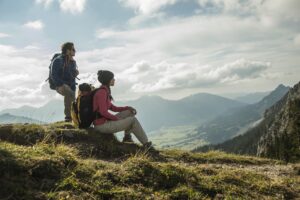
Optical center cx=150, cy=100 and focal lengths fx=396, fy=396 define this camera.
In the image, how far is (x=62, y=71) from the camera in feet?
64.2

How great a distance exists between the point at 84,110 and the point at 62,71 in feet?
14.7

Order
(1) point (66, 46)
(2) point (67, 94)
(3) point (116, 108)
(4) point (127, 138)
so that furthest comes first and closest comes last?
(2) point (67, 94) < (1) point (66, 46) < (3) point (116, 108) < (4) point (127, 138)

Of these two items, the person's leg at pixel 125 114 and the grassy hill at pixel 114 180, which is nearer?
the grassy hill at pixel 114 180

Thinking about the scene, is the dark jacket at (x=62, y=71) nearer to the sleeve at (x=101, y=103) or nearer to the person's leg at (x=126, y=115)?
the person's leg at (x=126, y=115)

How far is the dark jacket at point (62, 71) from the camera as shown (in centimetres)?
1938

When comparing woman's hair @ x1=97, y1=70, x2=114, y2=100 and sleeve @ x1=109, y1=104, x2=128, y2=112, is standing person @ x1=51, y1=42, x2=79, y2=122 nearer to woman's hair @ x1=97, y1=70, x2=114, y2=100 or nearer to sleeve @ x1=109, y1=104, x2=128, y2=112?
sleeve @ x1=109, y1=104, x2=128, y2=112

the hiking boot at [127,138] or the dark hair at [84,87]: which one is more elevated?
the dark hair at [84,87]

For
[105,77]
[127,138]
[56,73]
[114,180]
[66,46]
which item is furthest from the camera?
[56,73]

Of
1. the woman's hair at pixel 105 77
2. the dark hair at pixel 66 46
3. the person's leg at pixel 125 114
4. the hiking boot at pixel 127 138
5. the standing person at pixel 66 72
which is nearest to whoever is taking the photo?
the woman's hair at pixel 105 77

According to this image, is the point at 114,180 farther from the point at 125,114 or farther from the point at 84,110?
the point at 125,114

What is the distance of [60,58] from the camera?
19.4 metres

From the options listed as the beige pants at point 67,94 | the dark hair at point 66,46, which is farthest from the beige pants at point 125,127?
the dark hair at point 66,46

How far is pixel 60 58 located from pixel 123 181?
11501 mm

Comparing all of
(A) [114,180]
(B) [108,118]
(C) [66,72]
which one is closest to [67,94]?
(C) [66,72]
